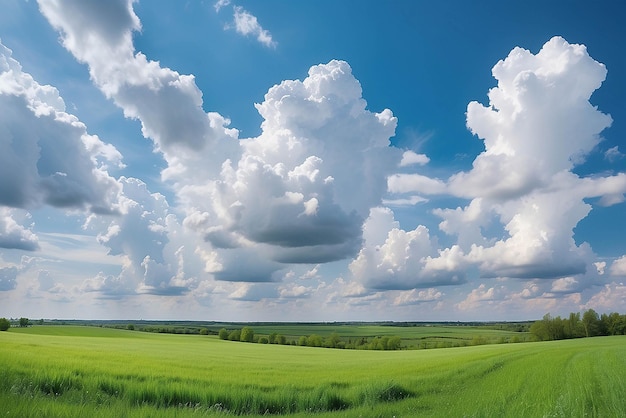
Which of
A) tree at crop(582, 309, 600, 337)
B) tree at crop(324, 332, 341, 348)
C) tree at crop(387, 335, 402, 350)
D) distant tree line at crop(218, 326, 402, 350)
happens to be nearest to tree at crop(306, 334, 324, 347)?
distant tree line at crop(218, 326, 402, 350)

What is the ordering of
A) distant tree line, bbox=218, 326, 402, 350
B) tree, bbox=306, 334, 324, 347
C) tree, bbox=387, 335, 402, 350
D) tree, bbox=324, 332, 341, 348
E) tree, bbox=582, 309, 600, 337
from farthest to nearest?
Result: tree, bbox=582, 309, 600, 337, tree, bbox=324, 332, 341, 348, tree, bbox=306, 334, 324, 347, distant tree line, bbox=218, 326, 402, 350, tree, bbox=387, 335, 402, 350

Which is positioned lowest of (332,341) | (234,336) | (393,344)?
(393,344)

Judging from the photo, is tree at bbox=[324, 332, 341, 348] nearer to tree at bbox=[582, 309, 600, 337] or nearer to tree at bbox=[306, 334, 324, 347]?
tree at bbox=[306, 334, 324, 347]

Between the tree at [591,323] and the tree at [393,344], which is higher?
the tree at [591,323]

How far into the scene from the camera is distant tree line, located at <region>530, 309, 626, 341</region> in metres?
115

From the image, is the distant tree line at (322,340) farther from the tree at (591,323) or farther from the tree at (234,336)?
the tree at (591,323)

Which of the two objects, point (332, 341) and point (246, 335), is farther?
point (246, 335)

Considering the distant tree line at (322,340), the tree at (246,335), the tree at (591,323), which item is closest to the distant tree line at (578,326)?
the tree at (591,323)

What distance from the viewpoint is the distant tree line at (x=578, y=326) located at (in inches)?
4515

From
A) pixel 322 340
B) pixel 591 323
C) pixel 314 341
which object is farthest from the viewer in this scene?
pixel 591 323

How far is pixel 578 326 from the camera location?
118 m

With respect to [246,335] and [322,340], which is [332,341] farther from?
[246,335]

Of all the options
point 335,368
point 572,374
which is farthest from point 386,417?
point 335,368

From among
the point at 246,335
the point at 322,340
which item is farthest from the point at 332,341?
the point at 246,335
